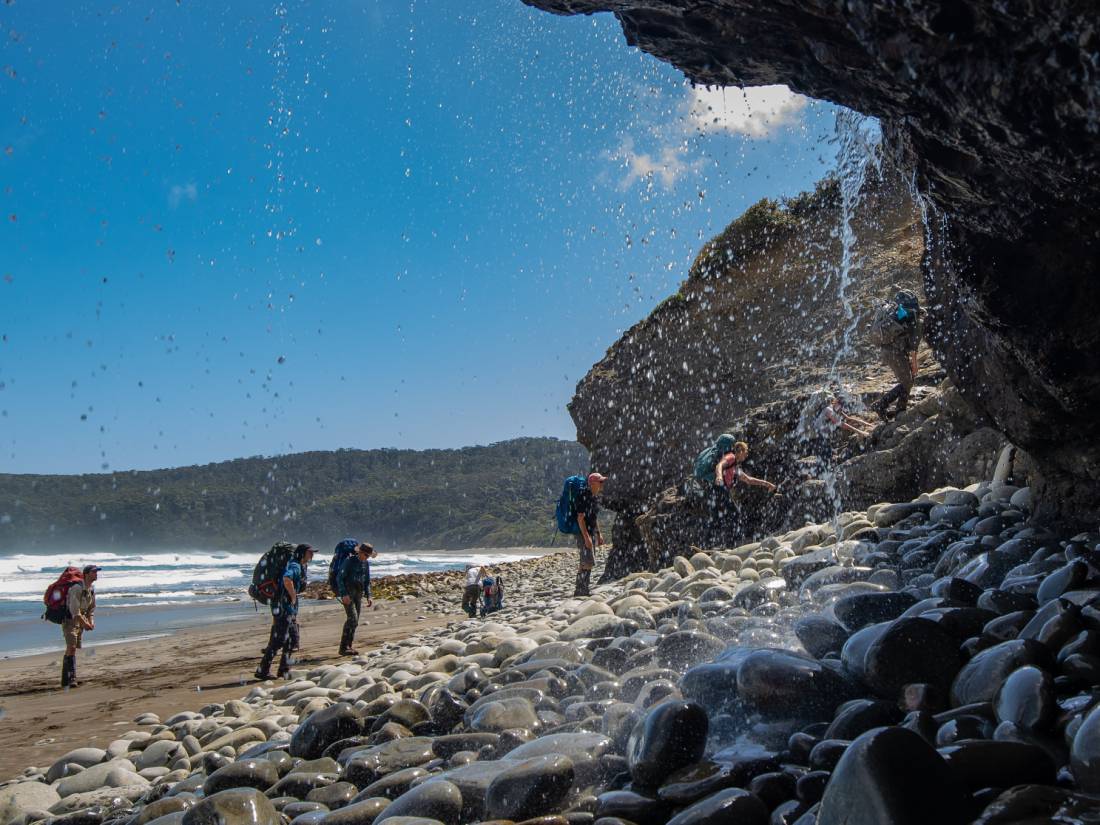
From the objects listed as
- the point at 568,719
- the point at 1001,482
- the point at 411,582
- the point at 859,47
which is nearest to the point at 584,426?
the point at 1001,482

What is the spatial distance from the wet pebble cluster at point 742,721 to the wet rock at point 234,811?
0.01 m

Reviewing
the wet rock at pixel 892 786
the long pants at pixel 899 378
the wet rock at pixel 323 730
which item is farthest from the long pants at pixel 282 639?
the wet rock at pixel 892 786

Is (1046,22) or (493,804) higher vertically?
(1046,22)

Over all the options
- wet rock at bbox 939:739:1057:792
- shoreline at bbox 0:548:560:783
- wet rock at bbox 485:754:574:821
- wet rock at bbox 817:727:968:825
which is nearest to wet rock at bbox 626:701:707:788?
wet rock at bbox 485:754:574:821

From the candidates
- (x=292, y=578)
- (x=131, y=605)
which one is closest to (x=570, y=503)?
(x=292, y=578)

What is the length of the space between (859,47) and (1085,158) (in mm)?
941

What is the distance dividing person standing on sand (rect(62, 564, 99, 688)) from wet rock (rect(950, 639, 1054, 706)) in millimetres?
11517

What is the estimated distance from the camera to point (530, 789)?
2854 millimetres

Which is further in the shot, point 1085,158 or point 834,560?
point 834,560

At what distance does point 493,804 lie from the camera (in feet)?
9.43

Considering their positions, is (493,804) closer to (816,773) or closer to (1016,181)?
(816,773)

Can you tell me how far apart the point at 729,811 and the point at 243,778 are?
9.63 ft

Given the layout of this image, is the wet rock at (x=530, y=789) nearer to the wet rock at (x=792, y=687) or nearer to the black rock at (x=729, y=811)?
the black rock at (x=729, y=811)

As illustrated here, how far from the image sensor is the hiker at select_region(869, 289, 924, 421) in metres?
9.46
